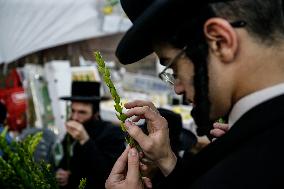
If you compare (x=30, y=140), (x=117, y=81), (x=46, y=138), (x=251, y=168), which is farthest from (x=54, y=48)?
(x=251, y=168)

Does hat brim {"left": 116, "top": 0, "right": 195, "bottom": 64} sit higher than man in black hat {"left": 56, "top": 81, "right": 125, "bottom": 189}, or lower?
higher

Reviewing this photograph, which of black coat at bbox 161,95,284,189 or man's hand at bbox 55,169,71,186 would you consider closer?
black coat at bbox 161,95,284,189

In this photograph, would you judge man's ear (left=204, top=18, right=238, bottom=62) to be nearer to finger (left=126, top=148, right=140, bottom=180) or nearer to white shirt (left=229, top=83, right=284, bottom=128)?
white shirt (left=229, top=83, right=284, bottom=128)

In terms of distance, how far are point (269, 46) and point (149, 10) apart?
290mm

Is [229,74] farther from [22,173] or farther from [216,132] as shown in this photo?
[22,173]

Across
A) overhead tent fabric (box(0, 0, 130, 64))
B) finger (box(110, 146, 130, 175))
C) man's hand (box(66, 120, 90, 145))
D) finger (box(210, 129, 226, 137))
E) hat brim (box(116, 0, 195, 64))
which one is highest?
→ overhead tent fabric (box(0, 0, 130, 64))

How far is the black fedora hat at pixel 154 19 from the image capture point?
84cm

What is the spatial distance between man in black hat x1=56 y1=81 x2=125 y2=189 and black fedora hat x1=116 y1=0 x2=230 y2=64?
1894 mm

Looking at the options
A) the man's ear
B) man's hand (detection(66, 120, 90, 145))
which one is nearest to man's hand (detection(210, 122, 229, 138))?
the man's ear

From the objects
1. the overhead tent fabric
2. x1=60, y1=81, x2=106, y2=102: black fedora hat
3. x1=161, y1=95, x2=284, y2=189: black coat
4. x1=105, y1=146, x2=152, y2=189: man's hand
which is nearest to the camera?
x1=161, y1=95, x2=284, y2=189: black coat

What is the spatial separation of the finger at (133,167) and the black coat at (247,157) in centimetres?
17

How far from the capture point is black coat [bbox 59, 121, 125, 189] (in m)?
2.78

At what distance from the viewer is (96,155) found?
9.16 feet

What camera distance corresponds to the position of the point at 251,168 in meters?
0.75
